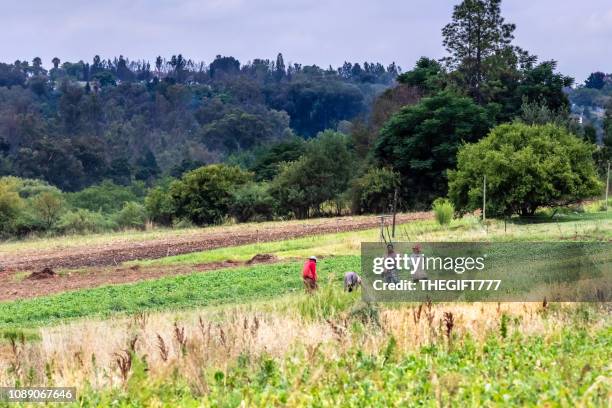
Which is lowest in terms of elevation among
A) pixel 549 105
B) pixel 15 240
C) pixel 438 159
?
pixel 15 240

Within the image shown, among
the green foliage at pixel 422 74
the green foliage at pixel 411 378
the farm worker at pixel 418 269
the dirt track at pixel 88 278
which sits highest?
the green foliage at pixel 422 74

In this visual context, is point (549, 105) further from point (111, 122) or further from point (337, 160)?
point (111, 122)

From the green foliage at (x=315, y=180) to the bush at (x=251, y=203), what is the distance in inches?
44.9

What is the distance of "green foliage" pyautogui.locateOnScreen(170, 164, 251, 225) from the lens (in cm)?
5712

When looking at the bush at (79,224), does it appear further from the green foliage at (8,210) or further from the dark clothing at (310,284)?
the dark clothing at (310,284)

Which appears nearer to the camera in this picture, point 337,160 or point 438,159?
point 438,159

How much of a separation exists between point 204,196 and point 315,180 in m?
8.24

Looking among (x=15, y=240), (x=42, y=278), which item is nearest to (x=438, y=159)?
(x=15, y=240)

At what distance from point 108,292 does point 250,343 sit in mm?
12870

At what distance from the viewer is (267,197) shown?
191 ft

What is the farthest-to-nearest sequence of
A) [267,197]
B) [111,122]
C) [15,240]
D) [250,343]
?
[111,122] → [267,197] → [15,240] → [250,343]

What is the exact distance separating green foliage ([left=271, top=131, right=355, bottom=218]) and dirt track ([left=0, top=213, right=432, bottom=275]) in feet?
32.4

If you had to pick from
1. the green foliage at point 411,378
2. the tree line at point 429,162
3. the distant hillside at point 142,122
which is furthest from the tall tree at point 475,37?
the green foliage at point 411,378

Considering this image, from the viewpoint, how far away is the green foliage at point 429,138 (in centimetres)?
5612
